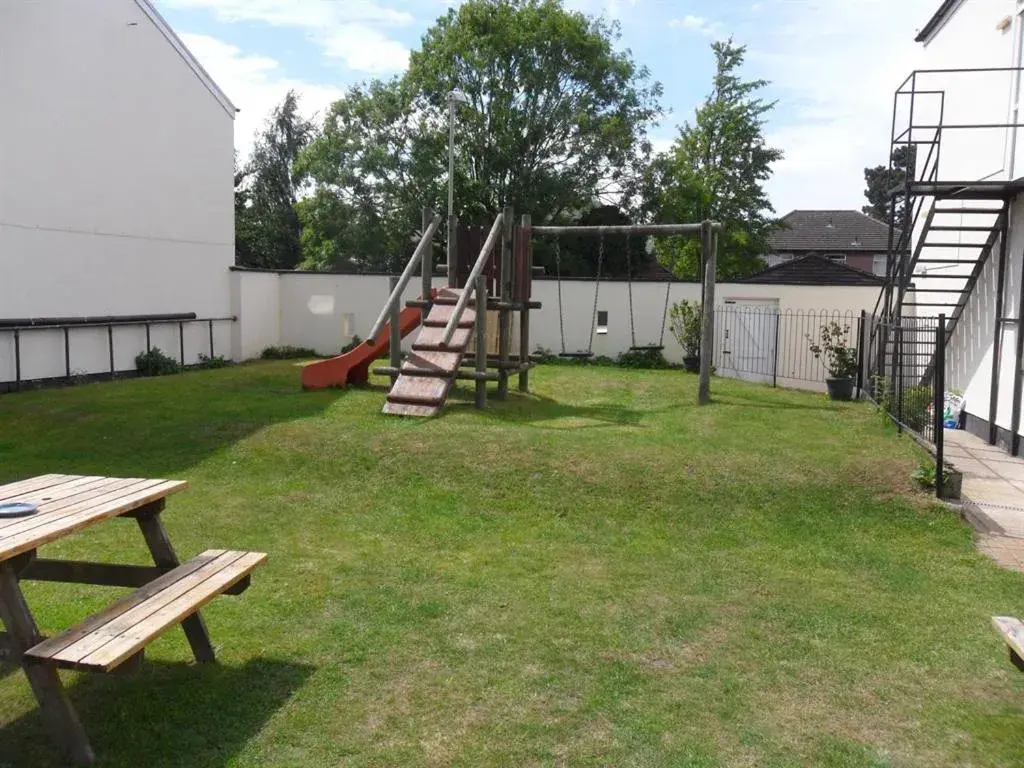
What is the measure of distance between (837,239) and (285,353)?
38.9m

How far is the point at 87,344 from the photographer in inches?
600

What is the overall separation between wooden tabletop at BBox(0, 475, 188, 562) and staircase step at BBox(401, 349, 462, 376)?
6.63 m

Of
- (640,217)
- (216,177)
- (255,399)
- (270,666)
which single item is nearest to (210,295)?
(216,177)

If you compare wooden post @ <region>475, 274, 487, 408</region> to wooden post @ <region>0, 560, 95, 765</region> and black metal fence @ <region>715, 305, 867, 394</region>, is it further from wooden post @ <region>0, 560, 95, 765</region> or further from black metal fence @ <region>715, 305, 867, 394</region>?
black metal fence @ <region>715, 305, 867, 394</region>

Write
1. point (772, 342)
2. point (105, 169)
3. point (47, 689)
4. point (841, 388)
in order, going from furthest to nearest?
1. point (772, 342)
2. point (105, 169)
3. point (841, 388)
4. point (47, 689)

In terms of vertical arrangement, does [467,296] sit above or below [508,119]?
below

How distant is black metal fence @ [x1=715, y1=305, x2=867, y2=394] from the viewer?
59.9 feet

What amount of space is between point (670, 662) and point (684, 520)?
291 cm

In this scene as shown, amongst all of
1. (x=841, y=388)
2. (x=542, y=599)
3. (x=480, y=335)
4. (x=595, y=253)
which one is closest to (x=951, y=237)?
(x=841, y=388)

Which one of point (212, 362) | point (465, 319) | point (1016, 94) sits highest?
point (1016, 94)

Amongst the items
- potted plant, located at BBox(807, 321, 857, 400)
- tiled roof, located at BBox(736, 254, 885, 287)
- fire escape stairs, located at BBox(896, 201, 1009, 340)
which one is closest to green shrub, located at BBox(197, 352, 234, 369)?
tiled roof, located at BBox(736, 254, 885, 287)

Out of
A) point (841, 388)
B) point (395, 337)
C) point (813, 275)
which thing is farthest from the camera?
point (813, 275)

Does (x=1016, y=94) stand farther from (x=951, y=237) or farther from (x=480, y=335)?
(x=480, y=335)

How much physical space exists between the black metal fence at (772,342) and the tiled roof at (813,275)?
1255 millimetres
